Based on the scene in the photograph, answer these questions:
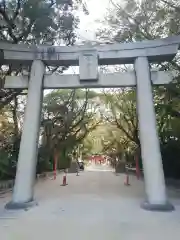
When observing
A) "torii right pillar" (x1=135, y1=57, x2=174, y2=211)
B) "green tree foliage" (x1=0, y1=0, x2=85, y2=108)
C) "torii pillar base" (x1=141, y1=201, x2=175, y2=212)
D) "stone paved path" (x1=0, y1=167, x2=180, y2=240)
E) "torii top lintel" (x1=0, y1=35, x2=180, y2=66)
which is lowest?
"stone paved path" (x1=0, y1=167, x2=180, y2=240)

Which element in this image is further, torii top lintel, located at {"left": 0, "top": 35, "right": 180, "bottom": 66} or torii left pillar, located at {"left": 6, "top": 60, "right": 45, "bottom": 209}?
torii top lintel, located at {"left": 0, "top": 35, "right": 180, "bottom": 66}

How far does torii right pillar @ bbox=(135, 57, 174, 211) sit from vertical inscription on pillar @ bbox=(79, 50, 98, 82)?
1.48 metres

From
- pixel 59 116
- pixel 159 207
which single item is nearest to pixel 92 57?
pixel 159 207

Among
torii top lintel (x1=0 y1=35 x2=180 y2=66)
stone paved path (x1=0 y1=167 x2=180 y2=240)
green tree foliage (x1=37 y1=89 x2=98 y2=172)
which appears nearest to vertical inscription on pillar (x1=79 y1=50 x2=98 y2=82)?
torii top lintel (x1=0 y1=35 x2=180 y2=66)

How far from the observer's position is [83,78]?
10.5m

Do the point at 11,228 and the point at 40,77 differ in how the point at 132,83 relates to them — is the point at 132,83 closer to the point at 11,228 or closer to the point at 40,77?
the point at 40,77

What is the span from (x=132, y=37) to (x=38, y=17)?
4.34 meters

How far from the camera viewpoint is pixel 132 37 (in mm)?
13430

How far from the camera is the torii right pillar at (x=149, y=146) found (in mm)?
8918

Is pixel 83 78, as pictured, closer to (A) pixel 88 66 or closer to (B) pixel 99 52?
(A) pixel 88 66

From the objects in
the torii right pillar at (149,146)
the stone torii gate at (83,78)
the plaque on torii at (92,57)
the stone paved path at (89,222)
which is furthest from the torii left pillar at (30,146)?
the torii right pillar at (149,146)

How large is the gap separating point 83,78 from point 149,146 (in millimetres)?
3303

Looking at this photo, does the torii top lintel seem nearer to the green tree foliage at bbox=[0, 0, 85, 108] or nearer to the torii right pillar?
the torii right pillar

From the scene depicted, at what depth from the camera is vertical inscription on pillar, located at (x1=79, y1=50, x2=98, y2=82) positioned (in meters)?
10.5
